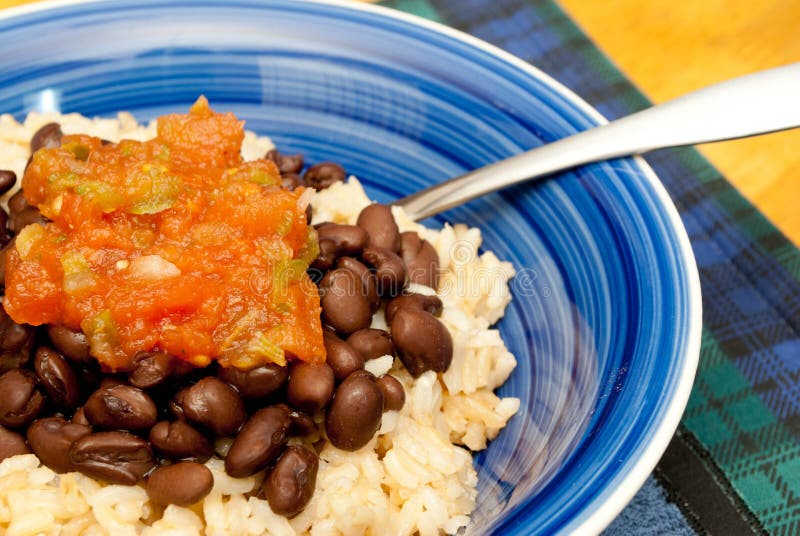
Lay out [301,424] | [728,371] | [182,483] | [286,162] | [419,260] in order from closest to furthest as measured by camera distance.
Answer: [182,483]
[301,424]
[419,260]
[728,371]
[286,162]

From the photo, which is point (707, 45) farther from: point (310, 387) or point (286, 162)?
point (310, 387)

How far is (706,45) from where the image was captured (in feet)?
17.9

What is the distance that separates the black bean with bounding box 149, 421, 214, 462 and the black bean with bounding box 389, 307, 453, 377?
0.85 meters

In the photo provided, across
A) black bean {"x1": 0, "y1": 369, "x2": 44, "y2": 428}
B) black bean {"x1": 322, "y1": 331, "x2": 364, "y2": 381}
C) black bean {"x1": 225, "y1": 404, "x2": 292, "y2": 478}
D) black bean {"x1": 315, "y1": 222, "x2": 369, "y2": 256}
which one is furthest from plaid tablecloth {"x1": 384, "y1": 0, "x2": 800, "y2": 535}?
black bean {"x1": 0, "y1": 369, "x2": 44, "y2": 428}

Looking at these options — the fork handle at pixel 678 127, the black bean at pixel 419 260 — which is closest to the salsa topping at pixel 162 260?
the black bean at pixel 419 260

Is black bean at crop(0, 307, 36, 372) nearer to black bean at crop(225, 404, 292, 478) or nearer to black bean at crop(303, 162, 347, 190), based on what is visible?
black bean at crop(225, 404, 292, 478)

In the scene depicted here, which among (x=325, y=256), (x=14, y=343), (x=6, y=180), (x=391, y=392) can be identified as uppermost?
(x=6, y=180)

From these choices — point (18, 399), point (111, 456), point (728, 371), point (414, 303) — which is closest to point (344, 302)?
point (414, 303)

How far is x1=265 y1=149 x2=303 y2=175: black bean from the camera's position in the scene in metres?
3.92

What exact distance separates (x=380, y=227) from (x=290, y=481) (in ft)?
Result: 4.06

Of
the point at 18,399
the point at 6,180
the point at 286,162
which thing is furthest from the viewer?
the point at 286,162

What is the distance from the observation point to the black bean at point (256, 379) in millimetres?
2848

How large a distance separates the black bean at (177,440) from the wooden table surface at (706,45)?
3.47 metres

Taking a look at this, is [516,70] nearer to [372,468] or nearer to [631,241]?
[631,241]
